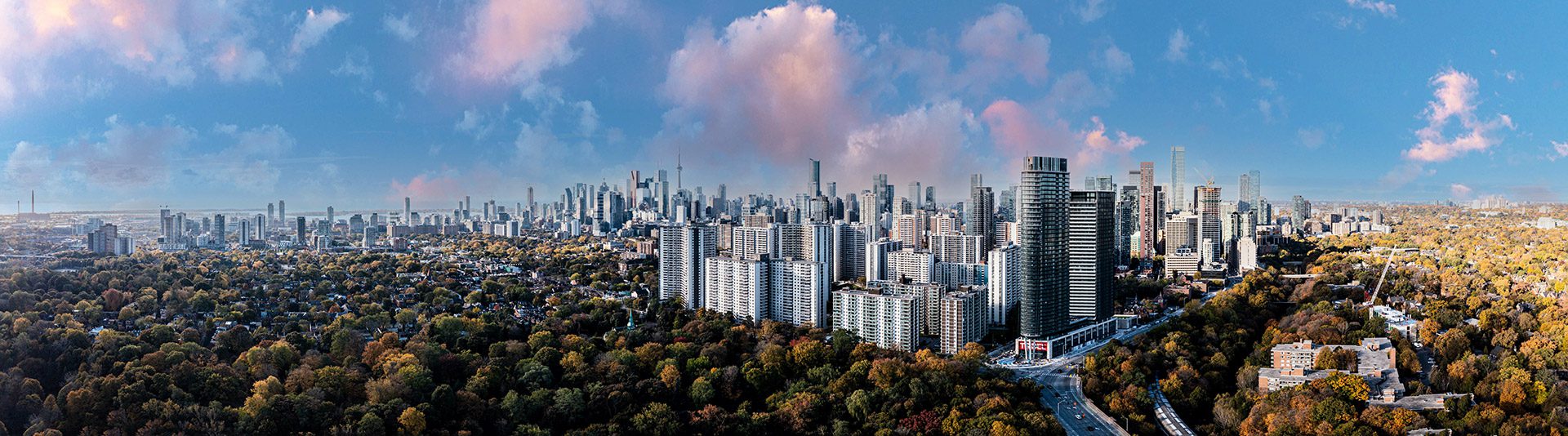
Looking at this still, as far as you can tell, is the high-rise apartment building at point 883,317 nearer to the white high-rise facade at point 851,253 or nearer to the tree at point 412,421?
the white high-rise facade at point 851,253

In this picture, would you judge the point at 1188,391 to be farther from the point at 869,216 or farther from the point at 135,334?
the point at 869,216

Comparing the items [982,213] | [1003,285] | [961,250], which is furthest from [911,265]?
[982,213]

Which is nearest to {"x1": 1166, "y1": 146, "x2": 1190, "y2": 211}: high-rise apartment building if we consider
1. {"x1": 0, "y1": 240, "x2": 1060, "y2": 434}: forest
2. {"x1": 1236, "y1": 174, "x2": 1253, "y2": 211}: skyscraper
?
{"x1": 1236, "y1": 174, "x2": 1253, "y2": 211}: skyscraper

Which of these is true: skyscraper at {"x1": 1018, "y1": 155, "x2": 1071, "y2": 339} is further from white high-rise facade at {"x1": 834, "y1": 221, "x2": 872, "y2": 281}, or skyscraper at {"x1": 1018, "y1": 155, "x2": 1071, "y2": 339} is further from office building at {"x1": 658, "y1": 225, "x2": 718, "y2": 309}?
white high-rise facade at {"x1": 834, "y1": 221, "x2": 872, "y2": 281}

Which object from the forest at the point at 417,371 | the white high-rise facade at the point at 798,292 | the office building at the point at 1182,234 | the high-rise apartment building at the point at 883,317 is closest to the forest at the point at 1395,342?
the forest at the point at 417,371

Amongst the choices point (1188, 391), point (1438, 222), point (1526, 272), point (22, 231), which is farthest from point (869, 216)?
point (22, 231)

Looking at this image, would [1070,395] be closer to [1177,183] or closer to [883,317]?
[883,317]
